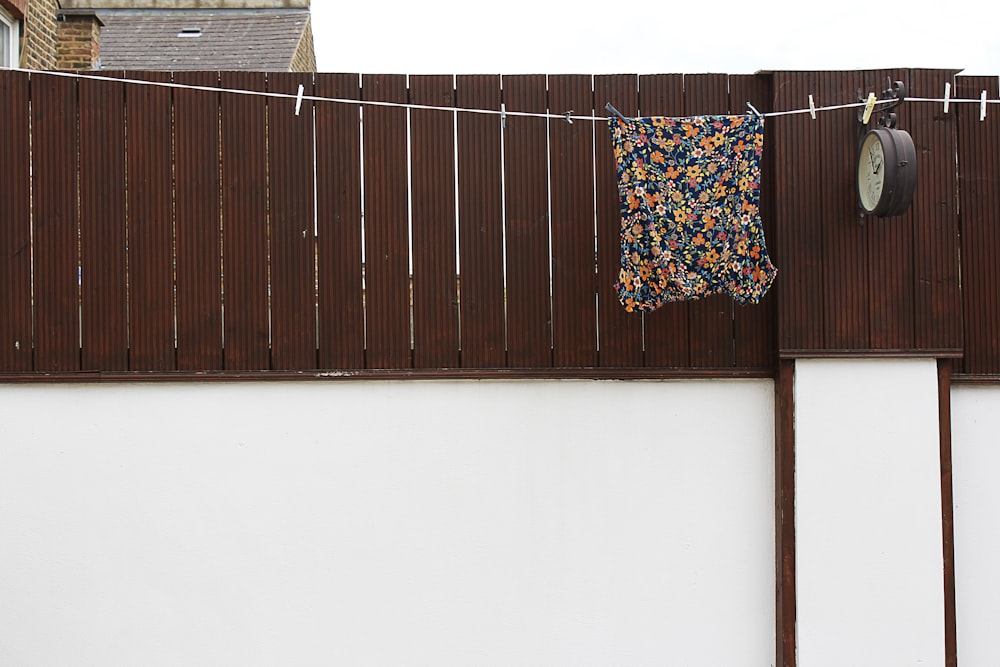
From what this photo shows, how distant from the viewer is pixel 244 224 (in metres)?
3.47

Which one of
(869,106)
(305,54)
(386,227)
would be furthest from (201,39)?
(869,106)

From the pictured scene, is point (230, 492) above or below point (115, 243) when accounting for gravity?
below

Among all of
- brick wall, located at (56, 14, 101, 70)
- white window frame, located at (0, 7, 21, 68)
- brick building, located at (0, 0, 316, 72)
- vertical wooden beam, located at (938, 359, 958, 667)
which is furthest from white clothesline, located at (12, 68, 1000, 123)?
brick wall, located at (56, 14, 101, 70)

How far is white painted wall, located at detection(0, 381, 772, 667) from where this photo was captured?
3404 millimetres

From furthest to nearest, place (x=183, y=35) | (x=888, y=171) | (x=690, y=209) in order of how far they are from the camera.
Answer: (x=183, y=35)
(x=690, y=209)
(x=888, y=171)

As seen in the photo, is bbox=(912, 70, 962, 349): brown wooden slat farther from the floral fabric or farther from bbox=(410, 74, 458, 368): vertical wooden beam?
bbox=(410, 74, 458, 368): vertical wooden beam

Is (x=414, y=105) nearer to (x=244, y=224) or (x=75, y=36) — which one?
(x=244, y=224)

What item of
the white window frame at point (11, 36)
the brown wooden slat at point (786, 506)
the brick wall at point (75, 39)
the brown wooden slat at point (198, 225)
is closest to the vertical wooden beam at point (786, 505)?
the brown wooden slat at point (786, 506)

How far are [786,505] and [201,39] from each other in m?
13.5

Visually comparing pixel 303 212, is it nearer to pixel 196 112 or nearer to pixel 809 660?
pixel 196 112

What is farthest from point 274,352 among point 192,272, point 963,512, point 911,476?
point 963,512

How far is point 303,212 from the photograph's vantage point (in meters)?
3.48

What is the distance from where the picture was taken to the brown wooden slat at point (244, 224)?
3.45m

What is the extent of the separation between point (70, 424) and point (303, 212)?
4.69 feet
